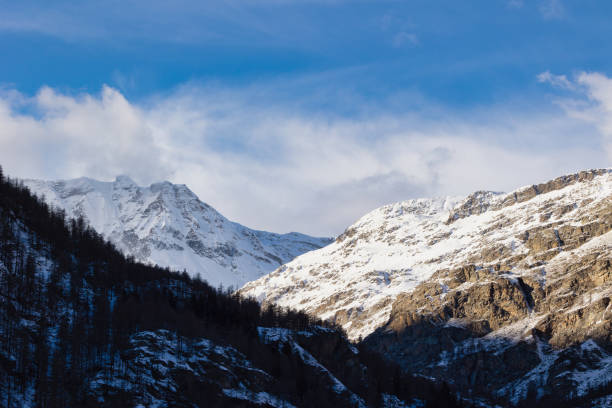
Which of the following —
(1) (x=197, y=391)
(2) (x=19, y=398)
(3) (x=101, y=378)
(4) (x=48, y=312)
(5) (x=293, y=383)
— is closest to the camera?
(2) (x=19, y=398)

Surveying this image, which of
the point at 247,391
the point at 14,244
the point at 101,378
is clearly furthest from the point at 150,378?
the point at 14,244

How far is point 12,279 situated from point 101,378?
41.4 metres

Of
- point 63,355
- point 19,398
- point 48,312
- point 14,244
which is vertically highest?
point 14,244

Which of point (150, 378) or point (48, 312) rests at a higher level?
point (48, 312)

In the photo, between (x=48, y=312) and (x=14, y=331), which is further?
(x=48, y=312)

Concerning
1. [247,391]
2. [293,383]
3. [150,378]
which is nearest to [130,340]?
[150,378]

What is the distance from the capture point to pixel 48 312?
176750 millimetres

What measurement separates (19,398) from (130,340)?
35.3 metres

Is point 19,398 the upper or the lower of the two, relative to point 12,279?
lower

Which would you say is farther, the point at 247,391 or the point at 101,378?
the point at 247,391

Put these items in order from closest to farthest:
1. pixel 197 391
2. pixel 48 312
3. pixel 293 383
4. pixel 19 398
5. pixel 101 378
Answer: pixel 19 398 < pixel 101 378 < pixel 197 391 < pixel 48 312 < pixel 293 383

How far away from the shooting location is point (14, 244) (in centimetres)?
19600

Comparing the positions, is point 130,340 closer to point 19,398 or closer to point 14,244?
point 19,398

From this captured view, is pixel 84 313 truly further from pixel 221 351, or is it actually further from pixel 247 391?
pixel 247 391
